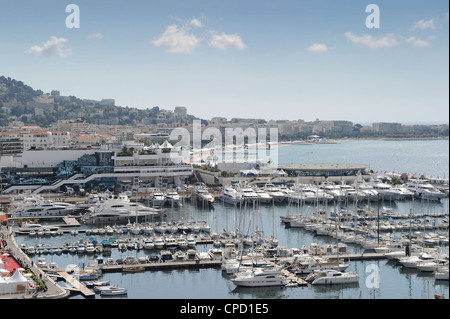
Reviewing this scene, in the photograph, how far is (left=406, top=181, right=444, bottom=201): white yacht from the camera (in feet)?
62.0

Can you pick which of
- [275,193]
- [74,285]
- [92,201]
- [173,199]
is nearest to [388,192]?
[275,193]

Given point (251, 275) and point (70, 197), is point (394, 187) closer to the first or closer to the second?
point (70, 197)

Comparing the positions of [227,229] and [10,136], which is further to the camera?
[10,136]

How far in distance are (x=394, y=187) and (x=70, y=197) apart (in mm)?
10250

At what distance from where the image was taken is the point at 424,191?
62.5 feet

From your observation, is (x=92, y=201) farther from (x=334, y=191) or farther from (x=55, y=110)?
(x=55, y=110)

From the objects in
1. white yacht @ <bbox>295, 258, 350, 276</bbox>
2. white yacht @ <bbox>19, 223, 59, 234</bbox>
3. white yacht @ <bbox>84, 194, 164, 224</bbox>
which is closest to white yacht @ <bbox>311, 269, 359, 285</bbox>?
white yacht @ <bbox>295, 258, 350, 276</bbox>

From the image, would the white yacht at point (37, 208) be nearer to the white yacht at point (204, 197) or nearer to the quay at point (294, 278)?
the white yacht at point (204, 197)

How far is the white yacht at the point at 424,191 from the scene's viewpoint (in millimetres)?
18906

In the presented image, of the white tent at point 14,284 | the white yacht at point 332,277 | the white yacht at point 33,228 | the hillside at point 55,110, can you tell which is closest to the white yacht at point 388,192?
the white yacht at point 332,277

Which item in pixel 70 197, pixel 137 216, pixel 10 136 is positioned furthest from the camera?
pixel 10 136

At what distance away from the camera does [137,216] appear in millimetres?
14867

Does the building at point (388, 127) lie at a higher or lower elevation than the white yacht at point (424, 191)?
higher
